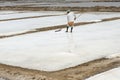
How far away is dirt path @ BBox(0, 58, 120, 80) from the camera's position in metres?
6.43

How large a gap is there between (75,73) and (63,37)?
4.40m

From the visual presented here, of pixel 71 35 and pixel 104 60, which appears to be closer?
pixel 104 60

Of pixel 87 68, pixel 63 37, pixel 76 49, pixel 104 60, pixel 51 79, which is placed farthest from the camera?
pixel 63 37

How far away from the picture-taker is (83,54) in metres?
8.05

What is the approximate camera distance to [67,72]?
6.68m

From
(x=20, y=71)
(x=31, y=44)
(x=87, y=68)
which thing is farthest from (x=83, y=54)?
(x=31, y=44)

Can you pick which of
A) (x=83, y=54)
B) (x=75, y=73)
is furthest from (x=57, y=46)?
(x=75, y=73)

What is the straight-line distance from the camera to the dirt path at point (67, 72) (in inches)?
253

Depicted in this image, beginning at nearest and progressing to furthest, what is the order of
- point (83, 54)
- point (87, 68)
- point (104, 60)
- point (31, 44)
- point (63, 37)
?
1. point (87, 68)
2. point (104, 60)
3. point (83, 54)
4. point (31, 44)
5. point (63, 37)

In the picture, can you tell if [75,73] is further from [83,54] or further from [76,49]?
[76,49]

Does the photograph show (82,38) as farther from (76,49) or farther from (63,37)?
(76,49)

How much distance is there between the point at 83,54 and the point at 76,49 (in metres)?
0.72

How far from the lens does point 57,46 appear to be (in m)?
9.26

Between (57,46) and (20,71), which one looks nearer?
(20,71)
